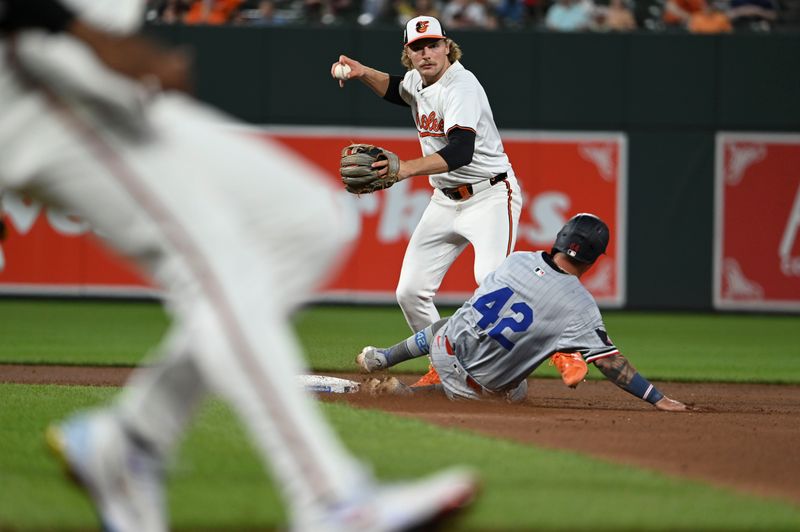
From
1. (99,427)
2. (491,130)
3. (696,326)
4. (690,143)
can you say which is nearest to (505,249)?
(491,130)

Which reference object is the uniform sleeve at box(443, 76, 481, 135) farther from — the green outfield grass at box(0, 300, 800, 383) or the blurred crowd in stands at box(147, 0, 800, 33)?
the blurred crowd in stands at box(147, 0, 800, 33)

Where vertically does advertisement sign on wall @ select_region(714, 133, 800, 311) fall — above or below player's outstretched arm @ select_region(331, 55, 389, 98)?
below

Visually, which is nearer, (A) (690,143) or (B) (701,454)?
(B) (701,454)

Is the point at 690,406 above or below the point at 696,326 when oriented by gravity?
above

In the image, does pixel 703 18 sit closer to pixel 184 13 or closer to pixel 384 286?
pixel 384 286

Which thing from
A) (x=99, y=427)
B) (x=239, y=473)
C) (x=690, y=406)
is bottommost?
(x=690, y=406)

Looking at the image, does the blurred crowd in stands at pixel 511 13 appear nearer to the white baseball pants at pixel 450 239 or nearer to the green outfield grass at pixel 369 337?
the green outfield grass at pixel 369 337

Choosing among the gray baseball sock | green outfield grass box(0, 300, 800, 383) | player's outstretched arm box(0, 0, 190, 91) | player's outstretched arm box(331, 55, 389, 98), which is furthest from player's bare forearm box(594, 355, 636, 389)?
player's outstretched arm box(0, 0, 190, 91)
